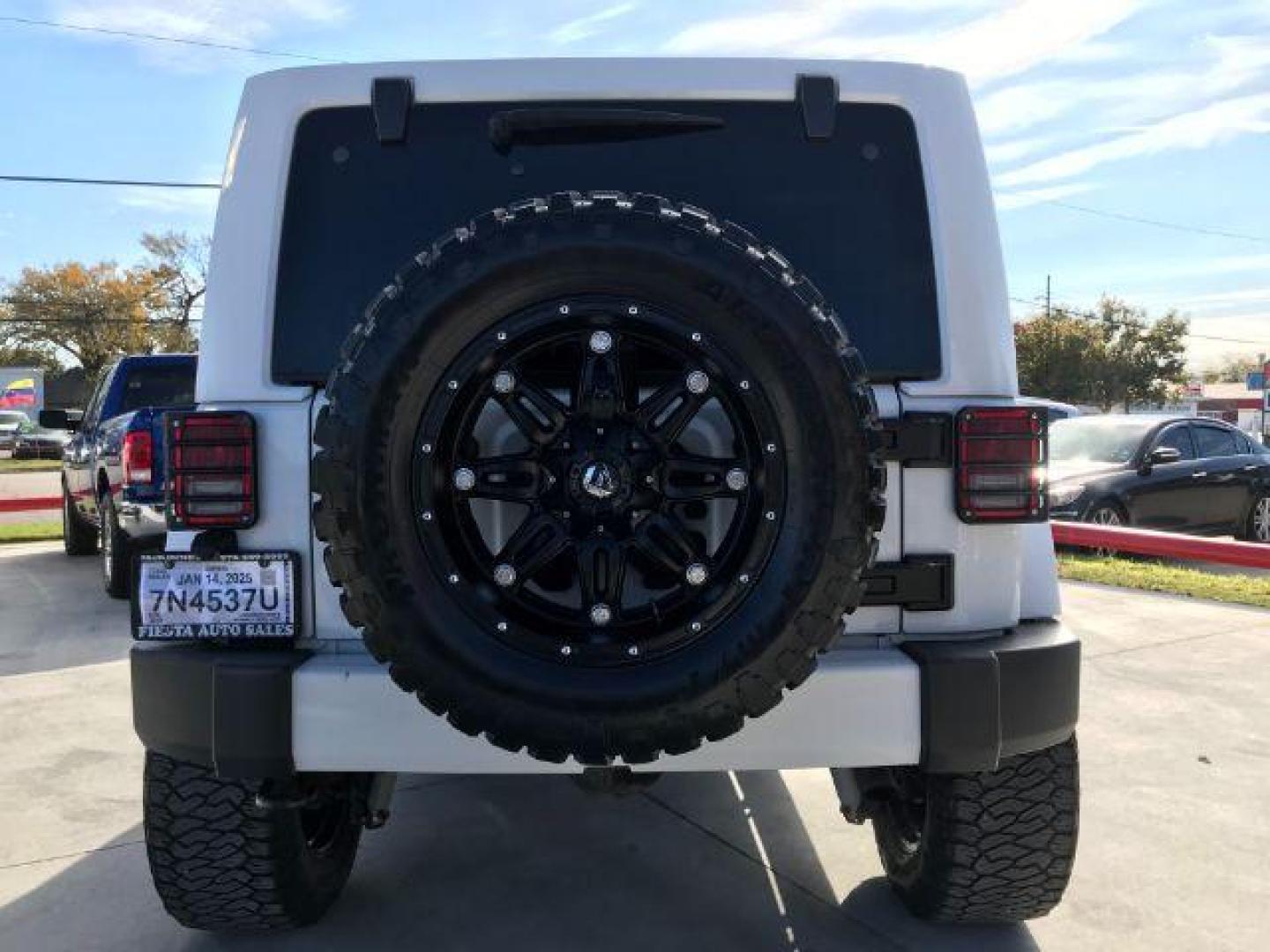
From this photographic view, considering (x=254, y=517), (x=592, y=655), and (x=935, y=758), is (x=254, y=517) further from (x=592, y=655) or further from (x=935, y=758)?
A: (x=935, y=758)

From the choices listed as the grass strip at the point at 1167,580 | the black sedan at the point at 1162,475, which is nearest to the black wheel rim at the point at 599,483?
the grass strip at the point at 1167,580

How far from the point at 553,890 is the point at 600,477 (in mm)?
1562

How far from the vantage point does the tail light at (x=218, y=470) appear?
2.39 meters

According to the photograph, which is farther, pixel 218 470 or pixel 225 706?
pixel 218 470

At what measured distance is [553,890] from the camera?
307 cm

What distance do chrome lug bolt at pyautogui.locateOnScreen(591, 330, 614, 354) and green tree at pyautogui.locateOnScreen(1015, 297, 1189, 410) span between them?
2097 inches

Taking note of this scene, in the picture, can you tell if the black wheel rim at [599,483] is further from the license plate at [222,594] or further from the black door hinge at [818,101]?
the black door hinge at [818,101]

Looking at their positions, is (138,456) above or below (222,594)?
above

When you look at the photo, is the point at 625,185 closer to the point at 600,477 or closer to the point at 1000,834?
the point at 600,477

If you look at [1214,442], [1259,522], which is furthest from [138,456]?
[1259,522]

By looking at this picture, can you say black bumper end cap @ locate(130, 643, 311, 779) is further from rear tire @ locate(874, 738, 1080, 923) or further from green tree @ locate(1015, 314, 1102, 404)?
green tree @ locate(1015, 314, 1102, 404)

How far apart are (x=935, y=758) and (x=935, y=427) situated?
0.71m

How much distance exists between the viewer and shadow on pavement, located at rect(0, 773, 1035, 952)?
2799 millimetres

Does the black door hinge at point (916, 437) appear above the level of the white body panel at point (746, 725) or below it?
above
